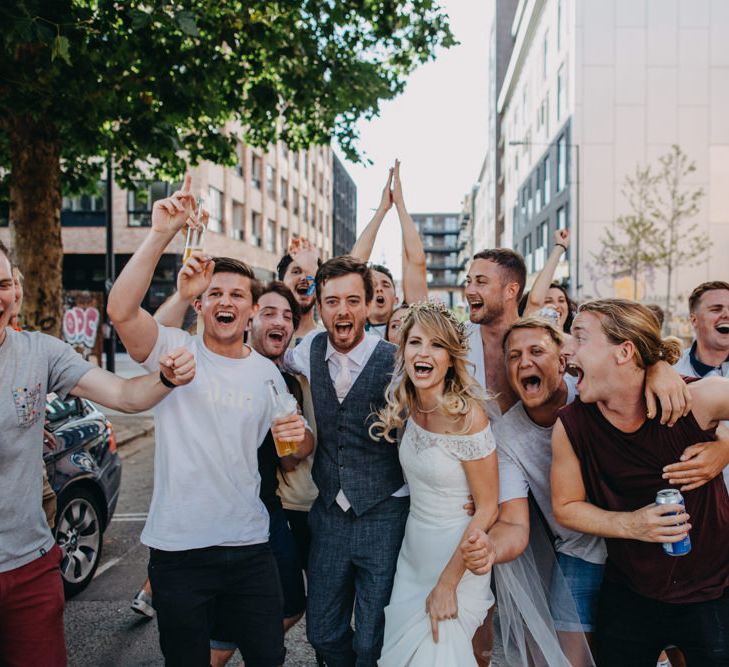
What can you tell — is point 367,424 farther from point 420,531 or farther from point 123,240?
point 123,240

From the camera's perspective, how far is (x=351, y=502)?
10.1ft

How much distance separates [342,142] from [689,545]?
9.04 m

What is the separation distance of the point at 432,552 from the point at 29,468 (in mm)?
1759

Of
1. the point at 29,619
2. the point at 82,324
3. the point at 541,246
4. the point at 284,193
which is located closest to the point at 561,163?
the point at 541,246

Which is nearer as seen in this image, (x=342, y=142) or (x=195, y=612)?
(x=195, y=612)

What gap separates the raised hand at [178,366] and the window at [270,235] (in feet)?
121

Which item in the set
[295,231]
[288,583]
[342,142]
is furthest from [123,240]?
[288,583]

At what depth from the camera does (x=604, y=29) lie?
2917 centimetres

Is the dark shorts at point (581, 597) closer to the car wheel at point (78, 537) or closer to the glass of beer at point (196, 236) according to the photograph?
the glass of beer at point (196, 236)

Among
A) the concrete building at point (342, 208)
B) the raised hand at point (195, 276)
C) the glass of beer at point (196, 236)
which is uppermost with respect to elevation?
the concrete building at point (342, 208)

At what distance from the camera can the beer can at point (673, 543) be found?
2289mm

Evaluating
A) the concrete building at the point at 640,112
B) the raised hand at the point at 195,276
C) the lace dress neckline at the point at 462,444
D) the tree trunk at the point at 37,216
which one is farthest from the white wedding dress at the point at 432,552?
the concrete building at the point at 640,112

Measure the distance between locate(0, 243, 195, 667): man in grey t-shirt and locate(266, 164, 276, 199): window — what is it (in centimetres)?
3752

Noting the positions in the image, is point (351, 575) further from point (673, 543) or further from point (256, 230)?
point (256, 230)
